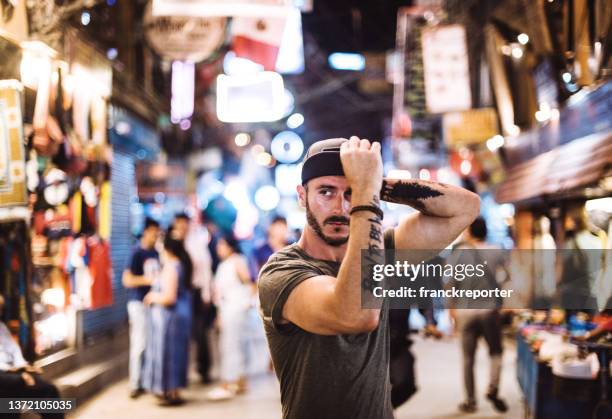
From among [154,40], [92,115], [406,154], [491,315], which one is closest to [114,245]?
[92,115]

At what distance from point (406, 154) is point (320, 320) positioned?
2453cm

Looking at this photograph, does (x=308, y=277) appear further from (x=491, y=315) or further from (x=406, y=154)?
(x=406, y=154)

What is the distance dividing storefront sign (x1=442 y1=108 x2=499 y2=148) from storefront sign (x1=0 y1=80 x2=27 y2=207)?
368 inches

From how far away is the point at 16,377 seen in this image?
486cm

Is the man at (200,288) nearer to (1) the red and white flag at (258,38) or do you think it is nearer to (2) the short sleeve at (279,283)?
(1) the red and white flag at (258,38)

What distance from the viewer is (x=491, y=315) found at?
291 inches

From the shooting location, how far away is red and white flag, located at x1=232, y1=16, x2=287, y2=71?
783cm

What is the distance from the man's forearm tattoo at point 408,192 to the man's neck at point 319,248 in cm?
27

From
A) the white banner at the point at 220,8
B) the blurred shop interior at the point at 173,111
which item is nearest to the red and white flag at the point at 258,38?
the blurred shop interior at the point at 173,111

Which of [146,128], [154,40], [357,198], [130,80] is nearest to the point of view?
[357,198]

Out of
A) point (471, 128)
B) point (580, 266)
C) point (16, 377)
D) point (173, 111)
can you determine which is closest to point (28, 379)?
point (16, 377)

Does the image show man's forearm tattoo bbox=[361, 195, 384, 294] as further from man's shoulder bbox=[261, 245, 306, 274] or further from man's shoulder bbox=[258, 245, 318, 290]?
man's shoulder bbox=[261, 245, 306, 274]

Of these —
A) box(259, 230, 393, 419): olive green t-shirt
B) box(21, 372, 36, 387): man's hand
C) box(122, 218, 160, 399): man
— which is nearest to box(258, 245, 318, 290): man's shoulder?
box(259, 230, 393, 419): olive green t-shirt

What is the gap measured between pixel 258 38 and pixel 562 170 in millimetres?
4390
